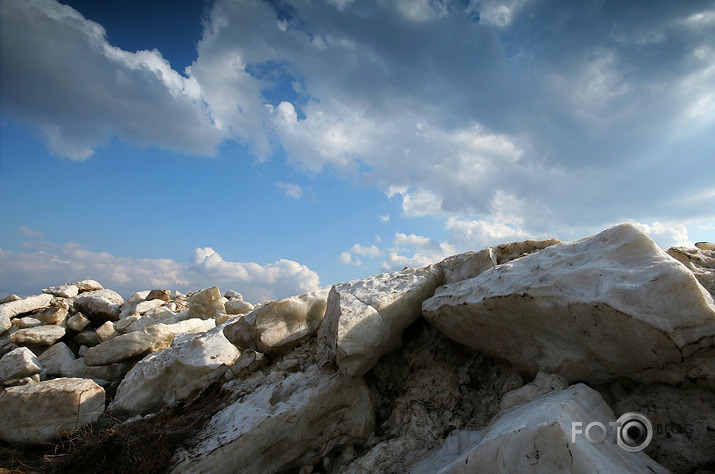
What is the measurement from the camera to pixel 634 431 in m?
2.85

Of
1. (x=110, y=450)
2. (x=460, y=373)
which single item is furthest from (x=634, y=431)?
(x=110, y=450)

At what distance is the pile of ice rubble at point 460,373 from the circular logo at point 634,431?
0.24 ft

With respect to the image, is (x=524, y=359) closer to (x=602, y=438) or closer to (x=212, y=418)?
(x=602, y=438)

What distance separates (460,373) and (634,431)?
1.68m

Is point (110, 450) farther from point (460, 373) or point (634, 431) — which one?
point (634, 431)

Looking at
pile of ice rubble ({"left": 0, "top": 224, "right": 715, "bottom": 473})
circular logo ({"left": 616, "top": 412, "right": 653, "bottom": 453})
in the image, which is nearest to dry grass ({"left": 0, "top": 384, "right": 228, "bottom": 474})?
pile of ice rubble ({"left": 0, "top": 224, "right": 715, "bottom": 473})

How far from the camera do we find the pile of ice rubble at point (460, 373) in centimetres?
263

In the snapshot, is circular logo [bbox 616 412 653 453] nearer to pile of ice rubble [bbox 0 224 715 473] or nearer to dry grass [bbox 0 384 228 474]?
pile of ice rubble [bbox 0 224 715 473]

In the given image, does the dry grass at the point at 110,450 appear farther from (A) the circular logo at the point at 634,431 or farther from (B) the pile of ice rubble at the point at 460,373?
(A) the circular logo at the point at 634,431

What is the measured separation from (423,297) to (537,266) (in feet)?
5.12

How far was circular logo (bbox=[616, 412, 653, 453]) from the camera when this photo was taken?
8.89ft

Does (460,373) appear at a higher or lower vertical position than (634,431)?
higher

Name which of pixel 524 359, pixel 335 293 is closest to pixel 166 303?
pixel 335 293

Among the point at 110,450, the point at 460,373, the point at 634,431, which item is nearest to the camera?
the point at 634,431
